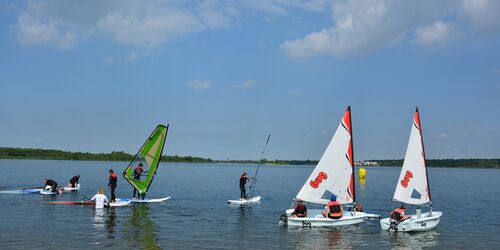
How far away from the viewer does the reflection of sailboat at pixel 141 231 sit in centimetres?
1860

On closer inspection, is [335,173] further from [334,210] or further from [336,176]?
[334,210]

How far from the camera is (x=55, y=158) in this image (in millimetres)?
187750

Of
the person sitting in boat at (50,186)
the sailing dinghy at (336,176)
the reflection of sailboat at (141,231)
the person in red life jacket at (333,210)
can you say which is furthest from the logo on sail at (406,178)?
the person sitting in boat at (50,186)

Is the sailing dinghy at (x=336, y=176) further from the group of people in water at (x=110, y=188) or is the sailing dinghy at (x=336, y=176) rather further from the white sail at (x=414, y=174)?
the group of people in water at (x=110, y=188)

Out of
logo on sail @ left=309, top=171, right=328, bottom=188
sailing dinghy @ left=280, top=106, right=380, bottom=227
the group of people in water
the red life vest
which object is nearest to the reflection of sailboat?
the group of people in water

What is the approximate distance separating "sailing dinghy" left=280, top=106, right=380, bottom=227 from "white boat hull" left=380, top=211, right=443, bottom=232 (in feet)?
5.59

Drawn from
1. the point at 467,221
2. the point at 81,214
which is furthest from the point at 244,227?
the point at 467,221

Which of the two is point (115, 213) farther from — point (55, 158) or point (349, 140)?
point (55, 158)

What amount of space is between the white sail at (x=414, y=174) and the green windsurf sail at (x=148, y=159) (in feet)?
53.6

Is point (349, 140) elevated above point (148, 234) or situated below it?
above

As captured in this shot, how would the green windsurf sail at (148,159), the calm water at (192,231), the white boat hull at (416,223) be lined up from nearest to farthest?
the calm water at (192,231) → the white boat hull at (416,223) → the green windsurf sail at (148,159)

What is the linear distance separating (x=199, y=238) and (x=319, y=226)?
250 inches

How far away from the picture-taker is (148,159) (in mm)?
33594

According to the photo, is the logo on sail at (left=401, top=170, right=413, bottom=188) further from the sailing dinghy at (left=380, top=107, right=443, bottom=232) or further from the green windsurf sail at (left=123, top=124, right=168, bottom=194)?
the green windsurf sail at (left=123, top=124, right=168, bottom=194)
